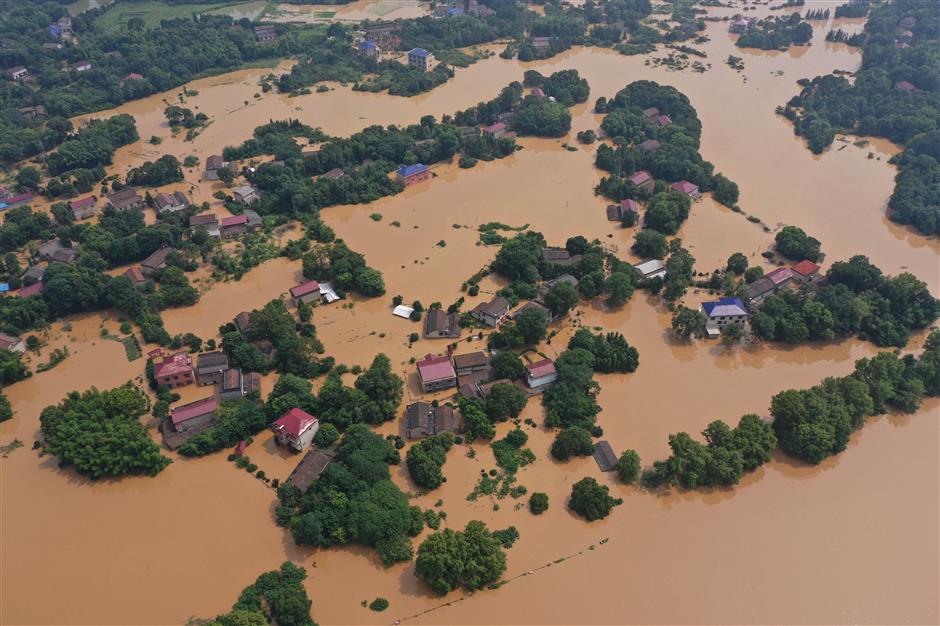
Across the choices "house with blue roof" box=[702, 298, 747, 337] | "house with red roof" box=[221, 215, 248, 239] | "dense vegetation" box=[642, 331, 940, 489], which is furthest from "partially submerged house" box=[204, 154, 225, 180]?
"dense vegetation" box=[642, 331, 940, 489]

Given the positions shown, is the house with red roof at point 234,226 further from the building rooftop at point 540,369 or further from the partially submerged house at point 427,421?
the building rooftop at point 540,369

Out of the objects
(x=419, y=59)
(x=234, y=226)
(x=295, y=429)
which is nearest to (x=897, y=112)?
(x=419, y=59)

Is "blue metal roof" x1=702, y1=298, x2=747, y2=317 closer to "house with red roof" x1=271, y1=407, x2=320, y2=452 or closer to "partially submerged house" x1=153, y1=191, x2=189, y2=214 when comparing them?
"house with red roof" x1=271, y1=407, x2=320, y2=452

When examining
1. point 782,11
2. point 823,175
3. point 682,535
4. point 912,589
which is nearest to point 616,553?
point 682,535

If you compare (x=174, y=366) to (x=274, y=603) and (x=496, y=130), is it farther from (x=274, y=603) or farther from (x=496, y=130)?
(x=496, y=130)

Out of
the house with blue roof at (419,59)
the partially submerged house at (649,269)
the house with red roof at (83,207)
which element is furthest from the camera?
the house with blue roof at (419,59)

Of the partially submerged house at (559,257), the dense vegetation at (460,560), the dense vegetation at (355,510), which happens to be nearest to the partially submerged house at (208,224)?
the partially submerged house at (559,257)
